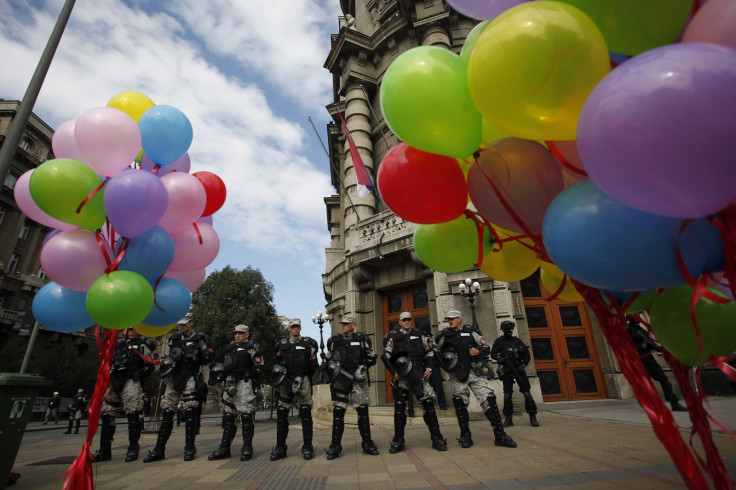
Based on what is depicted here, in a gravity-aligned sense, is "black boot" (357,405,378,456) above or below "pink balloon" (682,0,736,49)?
below

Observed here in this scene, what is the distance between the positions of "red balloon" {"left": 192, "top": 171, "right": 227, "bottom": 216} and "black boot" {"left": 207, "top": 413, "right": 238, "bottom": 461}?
315 centimetres

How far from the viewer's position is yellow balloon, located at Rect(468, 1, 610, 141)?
1465 mm

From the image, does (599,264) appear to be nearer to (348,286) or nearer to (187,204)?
(187,204)

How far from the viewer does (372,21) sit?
17.9 m

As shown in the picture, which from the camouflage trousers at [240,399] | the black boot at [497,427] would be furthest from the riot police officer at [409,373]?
the camouflage trousers at [240,399]

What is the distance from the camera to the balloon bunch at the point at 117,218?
3201 mm

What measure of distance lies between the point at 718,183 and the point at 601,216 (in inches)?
13.8

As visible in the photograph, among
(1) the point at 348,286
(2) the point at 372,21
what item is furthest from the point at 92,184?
(2) the point at 372,21

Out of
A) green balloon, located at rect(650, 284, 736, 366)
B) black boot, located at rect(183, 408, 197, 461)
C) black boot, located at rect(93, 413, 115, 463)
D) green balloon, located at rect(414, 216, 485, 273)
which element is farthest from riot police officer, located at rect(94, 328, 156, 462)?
green balloon, located at rect(650, 284, 736, 366)

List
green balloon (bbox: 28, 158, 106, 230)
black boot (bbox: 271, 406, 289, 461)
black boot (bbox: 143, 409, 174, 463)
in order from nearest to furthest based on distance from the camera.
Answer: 1. green balloon (bbox: 28, 158, 106, 230)
2. black boot (bbox: 271, 406, 289, 461)
3. black boot (bbox: 143, 409, 174, 463)

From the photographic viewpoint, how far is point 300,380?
18.2 ft

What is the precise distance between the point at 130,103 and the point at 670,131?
5.11 metres

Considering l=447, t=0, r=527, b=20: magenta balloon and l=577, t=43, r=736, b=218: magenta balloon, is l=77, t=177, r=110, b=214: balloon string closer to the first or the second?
l=447, t=0, r=527, b=20: magenta balloon

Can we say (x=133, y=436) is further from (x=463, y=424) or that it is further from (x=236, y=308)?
(x=236, y=308)
